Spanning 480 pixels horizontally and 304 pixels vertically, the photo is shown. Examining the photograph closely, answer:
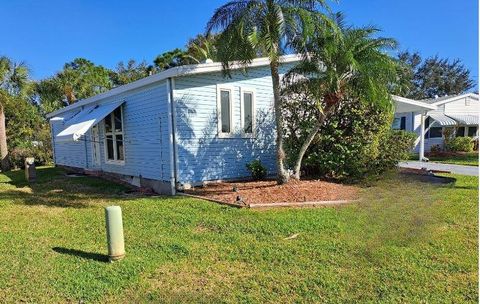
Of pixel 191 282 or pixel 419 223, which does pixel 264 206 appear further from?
pixel 191 282

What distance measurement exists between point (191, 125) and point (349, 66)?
192 inches

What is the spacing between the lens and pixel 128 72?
116 feet

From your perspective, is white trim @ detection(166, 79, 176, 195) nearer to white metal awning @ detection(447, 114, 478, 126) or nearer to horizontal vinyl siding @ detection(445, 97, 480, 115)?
white metal awning @ detection(447, 114, 478, 126)

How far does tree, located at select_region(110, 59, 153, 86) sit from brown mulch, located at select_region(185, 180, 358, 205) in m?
26.3

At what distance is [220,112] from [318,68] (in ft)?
11.4

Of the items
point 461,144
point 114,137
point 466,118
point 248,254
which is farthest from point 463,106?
point 248,254

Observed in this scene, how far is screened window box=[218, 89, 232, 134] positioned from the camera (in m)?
11.1

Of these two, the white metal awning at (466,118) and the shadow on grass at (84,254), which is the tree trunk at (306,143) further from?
the white metal awning at (466,118)

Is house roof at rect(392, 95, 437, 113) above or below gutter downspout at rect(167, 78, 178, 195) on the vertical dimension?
above

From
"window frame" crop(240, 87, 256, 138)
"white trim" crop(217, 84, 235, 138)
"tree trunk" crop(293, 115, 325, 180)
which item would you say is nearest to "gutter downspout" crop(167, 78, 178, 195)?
"white trim" crop(217, 84, 235, 138)

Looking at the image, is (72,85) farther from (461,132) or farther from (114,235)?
(461,132)

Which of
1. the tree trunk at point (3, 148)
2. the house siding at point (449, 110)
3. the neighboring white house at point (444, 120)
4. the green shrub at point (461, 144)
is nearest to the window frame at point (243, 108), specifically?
the tree trunk at point (3, 148)

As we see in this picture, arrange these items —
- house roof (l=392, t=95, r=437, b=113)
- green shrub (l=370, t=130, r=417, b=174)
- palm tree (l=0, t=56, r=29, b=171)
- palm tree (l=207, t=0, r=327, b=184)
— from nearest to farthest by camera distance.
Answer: palm tree (l=207, t=0, r=327, b=184) → green shrub (l=370, t=130, r=417, b=174) → house roof (l=392, t=95, r=437, b=113) → palm tree (l=0, t=56, r=29, b=171)

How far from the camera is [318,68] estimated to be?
30.7 feet
